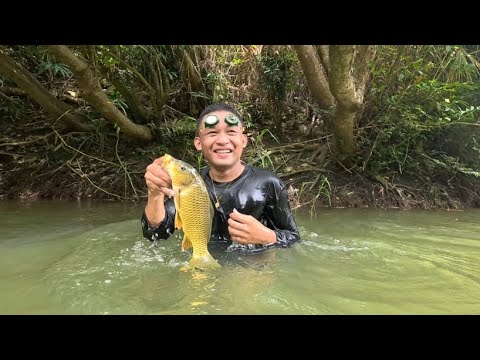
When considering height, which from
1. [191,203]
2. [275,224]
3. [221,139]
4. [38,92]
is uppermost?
[38,92]

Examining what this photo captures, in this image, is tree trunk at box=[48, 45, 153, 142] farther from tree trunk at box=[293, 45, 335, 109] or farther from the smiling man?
tree trunk at box=[293, 45, 335, 109]

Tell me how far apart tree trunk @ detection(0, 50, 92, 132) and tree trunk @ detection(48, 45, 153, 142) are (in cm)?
107

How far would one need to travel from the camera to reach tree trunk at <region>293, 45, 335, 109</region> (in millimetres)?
6367

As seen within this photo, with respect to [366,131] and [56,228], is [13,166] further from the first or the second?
[366,131]

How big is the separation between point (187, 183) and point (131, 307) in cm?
85

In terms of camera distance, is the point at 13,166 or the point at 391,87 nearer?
the point at 391,87

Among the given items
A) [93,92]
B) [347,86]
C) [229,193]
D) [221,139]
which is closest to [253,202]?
[229,193]

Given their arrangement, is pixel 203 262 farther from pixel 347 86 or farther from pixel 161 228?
pixel 347 86

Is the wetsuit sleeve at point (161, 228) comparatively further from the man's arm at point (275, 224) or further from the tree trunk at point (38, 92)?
the tree trunk at point (38, 92)

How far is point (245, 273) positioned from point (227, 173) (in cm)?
99

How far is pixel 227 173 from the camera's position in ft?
12.2

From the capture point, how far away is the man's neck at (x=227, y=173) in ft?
12.1

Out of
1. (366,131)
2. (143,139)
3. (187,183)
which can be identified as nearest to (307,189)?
(366,131)

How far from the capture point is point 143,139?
764 cm
